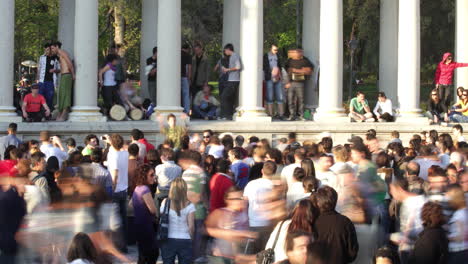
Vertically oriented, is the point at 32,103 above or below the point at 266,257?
above

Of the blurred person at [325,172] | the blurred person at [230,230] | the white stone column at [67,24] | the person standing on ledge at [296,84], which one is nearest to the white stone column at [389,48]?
the person standing on ledge at [296,84]

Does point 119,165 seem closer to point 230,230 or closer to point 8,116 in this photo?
point 230,230

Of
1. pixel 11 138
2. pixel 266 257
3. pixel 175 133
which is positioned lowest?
pixel 266 257

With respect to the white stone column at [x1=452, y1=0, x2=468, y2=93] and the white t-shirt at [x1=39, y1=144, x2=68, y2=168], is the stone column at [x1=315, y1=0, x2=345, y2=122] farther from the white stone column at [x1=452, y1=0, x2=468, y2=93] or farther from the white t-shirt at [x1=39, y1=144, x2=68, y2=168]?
the white t-shirt at [x1=39, y1=144, x2=68, y2=168]

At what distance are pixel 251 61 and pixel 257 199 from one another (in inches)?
625

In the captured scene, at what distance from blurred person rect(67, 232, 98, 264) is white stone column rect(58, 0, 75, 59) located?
69.2 ft

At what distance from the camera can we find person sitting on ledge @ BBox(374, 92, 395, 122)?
31203mm

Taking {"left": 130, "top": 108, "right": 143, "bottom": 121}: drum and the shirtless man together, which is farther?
{"left": 130, "top": 108, "right": 143, "bottom": 121}: drum

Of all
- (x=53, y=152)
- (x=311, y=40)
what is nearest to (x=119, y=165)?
(x=53, y=152)

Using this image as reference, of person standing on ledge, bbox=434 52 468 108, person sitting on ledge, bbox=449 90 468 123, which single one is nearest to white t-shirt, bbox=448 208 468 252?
person sitting on ledge, bbox=449 90 468 123

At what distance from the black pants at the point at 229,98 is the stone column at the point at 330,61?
2.61m

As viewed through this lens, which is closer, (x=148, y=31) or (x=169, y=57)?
(x=169, y=57)

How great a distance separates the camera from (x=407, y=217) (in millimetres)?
14039

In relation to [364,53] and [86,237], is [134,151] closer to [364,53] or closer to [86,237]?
[86,237]
